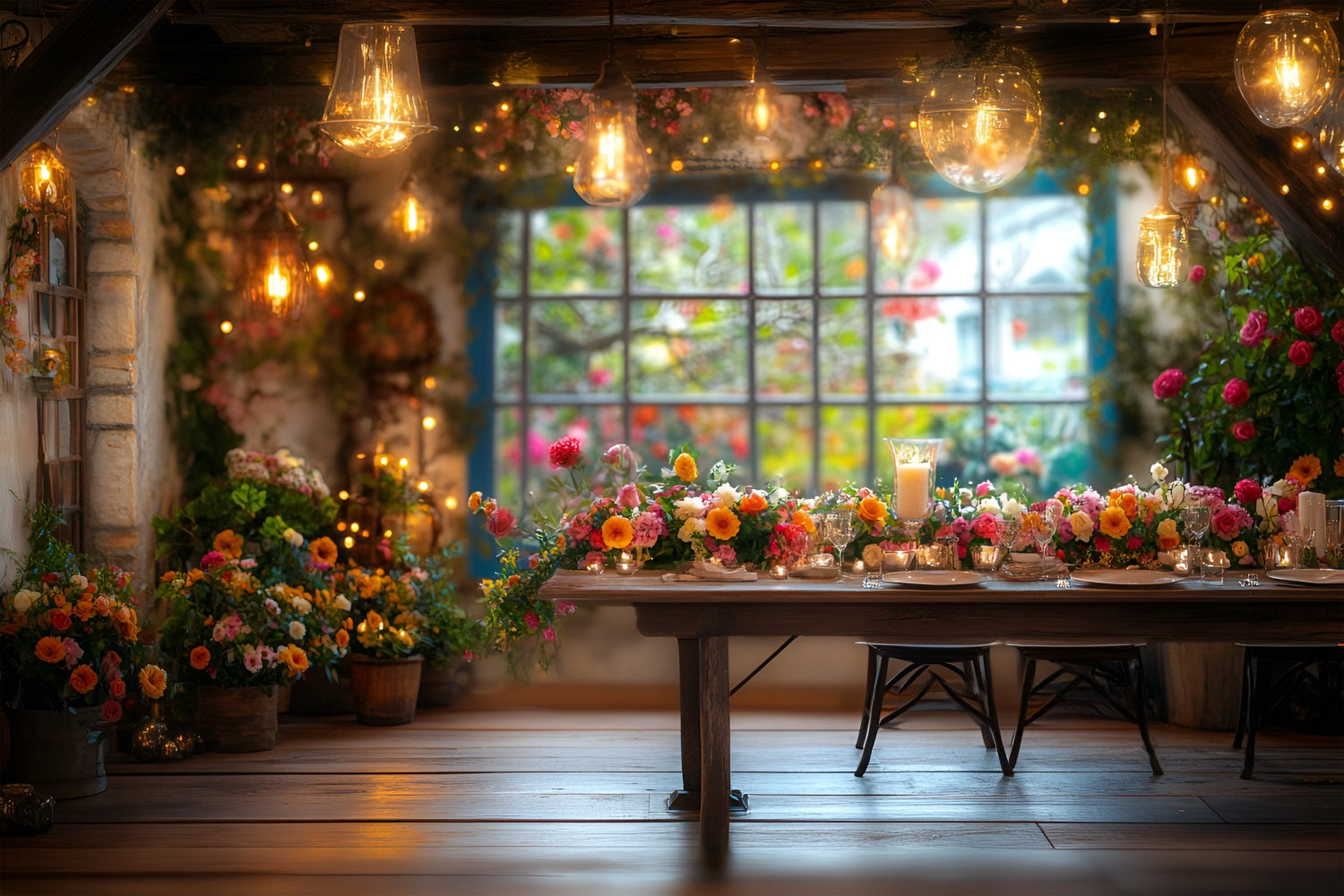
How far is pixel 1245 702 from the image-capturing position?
4738mm

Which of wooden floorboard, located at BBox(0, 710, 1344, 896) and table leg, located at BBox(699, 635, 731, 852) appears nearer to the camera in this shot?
A: wooden floorboard, located at BBox(0, 710, 1344, 896)

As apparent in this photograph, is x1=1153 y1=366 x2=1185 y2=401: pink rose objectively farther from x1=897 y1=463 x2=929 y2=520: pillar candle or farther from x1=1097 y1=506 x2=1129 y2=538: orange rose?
x1=897 y1=463 x2=929 y2=520: pillar candle

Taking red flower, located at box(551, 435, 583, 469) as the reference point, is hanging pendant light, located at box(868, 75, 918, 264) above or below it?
above

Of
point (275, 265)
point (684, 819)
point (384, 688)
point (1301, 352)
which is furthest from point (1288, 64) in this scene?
point (384, 688)

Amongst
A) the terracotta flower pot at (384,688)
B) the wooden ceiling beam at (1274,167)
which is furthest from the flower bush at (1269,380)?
the terracotta flower pot at (384,688)

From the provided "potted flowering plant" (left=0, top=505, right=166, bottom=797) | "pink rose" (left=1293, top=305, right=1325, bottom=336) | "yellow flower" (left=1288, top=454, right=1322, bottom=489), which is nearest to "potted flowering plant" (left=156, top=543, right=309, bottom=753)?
"potted flowering plant" (left=0, top=505, right=166, bottom=797)

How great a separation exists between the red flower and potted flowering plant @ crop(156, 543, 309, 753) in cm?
128

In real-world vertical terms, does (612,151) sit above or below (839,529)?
above

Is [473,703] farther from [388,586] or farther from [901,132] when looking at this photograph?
[901,132]

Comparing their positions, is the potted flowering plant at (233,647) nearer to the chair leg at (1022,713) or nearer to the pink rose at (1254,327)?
the chair leg at (1022,713)

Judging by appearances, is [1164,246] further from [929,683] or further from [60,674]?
[60,674]

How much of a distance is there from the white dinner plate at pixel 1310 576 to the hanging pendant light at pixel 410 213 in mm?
3445

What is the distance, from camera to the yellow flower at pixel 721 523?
4105 millimetres

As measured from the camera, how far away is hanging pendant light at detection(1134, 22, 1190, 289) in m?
4.38
